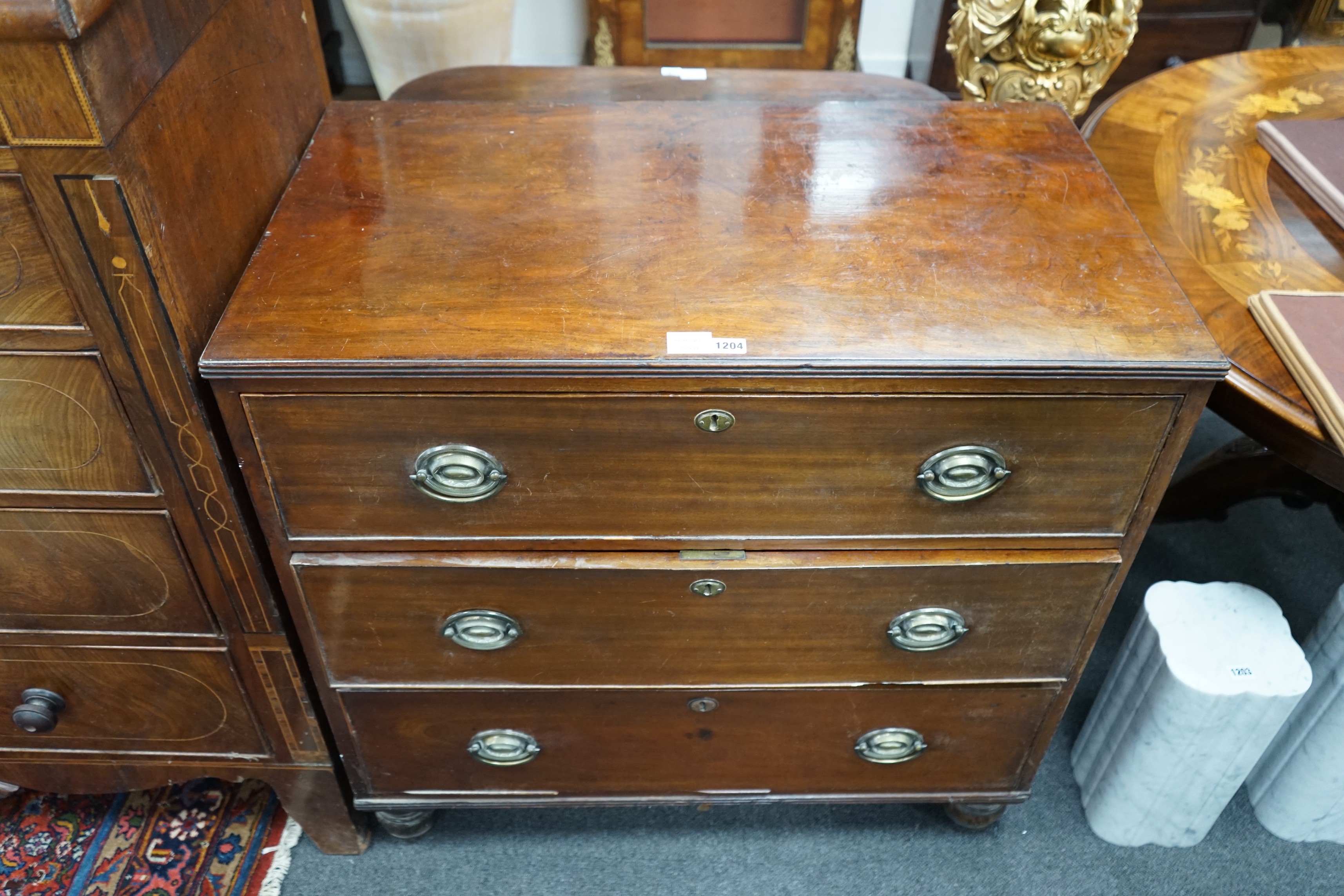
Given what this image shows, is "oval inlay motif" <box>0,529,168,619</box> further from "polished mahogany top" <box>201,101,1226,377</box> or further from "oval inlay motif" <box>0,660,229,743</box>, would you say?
"polished mahogany top" <box>201,101,1226,377</box>

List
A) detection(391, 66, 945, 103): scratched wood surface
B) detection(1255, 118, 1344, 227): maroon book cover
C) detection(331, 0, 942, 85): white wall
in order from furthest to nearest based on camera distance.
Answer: detection(331, 0, 942, 85): white wall
detection(391, 66, 945, 103): scratched wood surface
detection(1255, 118, 1344, 227): maroon book cover

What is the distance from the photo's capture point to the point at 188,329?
0.80 meters

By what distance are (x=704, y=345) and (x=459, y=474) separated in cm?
25

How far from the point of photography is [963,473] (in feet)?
2.85

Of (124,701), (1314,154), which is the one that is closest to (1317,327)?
(1314,154)

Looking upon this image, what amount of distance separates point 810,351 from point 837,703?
1.62 ft

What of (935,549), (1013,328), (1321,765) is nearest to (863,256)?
(1013,328)

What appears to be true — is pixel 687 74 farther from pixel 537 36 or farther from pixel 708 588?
pixel 537 36

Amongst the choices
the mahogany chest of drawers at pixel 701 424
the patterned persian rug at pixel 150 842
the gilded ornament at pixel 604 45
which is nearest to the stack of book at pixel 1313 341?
the mahogany chest of drawers at pixel 701 424

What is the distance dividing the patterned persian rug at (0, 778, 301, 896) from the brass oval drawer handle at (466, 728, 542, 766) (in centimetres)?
37

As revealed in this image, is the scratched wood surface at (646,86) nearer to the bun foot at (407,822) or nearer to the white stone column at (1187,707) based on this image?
the white stone column at (1187,707)

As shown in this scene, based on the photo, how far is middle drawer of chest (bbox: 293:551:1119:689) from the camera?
3.11 feet

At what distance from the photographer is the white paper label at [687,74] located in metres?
1.45

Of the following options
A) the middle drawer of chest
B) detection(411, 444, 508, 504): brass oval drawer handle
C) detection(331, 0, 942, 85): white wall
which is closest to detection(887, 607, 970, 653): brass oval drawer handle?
the middle drawer of chest
